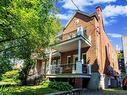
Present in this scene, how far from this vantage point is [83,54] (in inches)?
963

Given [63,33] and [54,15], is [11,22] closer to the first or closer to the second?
[54,15]

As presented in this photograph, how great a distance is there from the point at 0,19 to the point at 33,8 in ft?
8.03

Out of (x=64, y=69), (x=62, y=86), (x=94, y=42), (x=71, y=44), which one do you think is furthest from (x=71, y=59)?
(x=62, y=86)

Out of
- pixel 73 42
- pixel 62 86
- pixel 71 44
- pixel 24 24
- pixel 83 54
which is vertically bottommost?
pixel 62 86

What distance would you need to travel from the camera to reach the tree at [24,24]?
10.9 m

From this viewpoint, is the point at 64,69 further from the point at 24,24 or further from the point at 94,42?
the point at 24,24

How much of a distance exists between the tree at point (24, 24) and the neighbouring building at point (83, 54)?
4.92 meters

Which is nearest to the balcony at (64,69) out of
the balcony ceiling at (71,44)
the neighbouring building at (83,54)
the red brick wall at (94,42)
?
the neighbouring building at (83,54)

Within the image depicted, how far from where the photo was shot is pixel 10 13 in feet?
36.1

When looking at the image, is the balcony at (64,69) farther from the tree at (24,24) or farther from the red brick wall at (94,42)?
the tree at (24,24)

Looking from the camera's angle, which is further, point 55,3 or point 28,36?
point 55,3

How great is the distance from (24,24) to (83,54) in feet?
46.5

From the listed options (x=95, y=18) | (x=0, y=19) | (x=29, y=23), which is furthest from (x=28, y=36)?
(x=95, y=18)

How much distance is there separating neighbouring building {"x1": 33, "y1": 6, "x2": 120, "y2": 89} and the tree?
492cm
